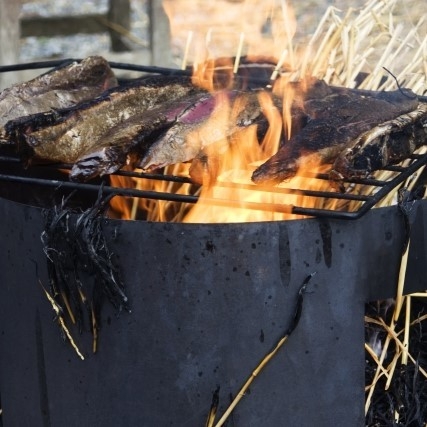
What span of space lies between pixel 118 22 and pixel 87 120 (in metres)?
4.69

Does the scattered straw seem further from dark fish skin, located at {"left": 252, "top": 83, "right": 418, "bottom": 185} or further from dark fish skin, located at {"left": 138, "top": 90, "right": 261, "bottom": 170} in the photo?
dark fish skin, located at {"left": 252, "top": 83, "right": 418, "bottom": 185}

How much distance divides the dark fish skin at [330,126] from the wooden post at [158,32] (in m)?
3.71

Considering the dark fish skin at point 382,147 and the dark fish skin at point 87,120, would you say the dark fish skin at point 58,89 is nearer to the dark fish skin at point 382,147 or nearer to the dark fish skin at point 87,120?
the dark fish skin at point 87,120

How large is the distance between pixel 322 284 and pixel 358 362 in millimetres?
312

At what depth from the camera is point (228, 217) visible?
2.83m

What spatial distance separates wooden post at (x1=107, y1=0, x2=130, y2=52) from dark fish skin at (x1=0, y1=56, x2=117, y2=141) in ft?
13.0

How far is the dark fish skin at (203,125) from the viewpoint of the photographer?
2701mm

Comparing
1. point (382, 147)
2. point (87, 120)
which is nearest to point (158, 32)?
point (87, 120)

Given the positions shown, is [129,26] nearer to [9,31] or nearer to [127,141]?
[9,31]

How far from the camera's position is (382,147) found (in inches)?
103

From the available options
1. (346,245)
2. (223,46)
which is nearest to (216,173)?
(346,245)

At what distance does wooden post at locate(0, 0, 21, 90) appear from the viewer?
20.6 ft

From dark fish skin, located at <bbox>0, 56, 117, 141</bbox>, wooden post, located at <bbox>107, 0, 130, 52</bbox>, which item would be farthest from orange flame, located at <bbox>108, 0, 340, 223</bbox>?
wooden post, located at <bbox>107, 0, 130, 52</bbox>

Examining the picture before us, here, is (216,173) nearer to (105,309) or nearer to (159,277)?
(159,277)
